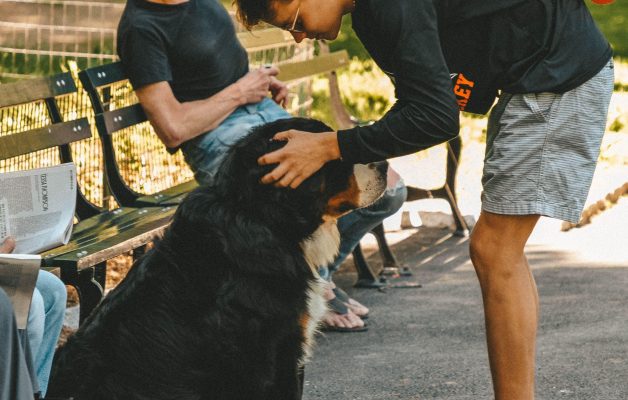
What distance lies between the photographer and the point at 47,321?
12.1 feet

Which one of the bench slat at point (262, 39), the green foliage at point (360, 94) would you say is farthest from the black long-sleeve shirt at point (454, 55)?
the green foliage at point (360, 94)

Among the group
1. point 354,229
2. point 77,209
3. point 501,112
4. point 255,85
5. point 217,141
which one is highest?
point 501,112

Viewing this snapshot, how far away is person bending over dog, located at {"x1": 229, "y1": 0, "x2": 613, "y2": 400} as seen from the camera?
3100mm

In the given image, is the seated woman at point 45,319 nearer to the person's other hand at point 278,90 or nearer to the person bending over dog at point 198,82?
the person bending over dog at point 198,82

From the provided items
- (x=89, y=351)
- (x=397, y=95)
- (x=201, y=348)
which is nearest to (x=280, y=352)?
(x=201, y=348)

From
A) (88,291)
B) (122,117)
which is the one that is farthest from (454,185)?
(88,291)

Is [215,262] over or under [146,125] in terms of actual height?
over

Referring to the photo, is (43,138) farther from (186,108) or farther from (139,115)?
(139,115)

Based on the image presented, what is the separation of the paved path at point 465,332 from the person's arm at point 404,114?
4.95ft

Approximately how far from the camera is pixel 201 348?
328 cm

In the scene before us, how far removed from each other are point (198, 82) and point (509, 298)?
2108 mm

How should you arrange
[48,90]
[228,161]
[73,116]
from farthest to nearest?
[73,116], [48,90], [228,161]

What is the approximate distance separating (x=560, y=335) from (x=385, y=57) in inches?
97.2

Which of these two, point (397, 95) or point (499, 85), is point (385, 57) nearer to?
point (397, 95)
